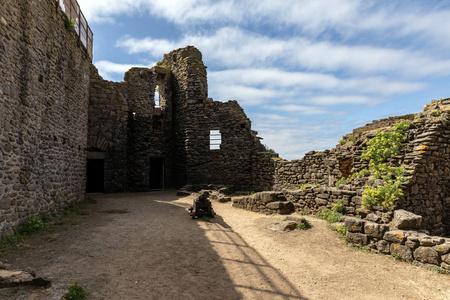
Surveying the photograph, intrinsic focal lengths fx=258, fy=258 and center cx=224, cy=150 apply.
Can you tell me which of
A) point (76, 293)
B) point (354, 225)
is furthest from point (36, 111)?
point (354, 225)

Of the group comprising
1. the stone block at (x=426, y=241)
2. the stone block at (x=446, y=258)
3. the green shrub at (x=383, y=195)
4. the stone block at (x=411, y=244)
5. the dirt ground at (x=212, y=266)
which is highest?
the green shrub at (x=383, y=195)

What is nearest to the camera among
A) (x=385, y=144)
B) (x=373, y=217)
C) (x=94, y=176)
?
(x=373, y=217)

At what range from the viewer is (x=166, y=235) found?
23.9ft

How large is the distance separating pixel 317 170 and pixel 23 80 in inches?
489

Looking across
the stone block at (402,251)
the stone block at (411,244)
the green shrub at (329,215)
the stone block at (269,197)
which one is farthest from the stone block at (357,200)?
the stone block at (269,197)

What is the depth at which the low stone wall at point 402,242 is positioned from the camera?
500 centimetres

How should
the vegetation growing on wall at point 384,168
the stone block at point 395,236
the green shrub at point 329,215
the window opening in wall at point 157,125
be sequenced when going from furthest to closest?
the window opening in wall at point 157,125 < the green shrub at point 329,215 < the vegetation growing on wall at point 384,168 < the stone block at point 395,236

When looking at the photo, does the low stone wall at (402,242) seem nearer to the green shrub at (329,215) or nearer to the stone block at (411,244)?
the stone block at (411,244)

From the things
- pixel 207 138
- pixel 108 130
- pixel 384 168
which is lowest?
pixel 384 168

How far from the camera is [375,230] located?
6004 mm

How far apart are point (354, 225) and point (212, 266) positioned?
3.69m

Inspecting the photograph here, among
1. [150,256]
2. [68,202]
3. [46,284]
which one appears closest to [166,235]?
[150,256]

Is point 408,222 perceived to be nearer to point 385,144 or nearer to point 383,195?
point 383,195

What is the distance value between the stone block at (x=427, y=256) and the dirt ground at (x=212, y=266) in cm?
27
